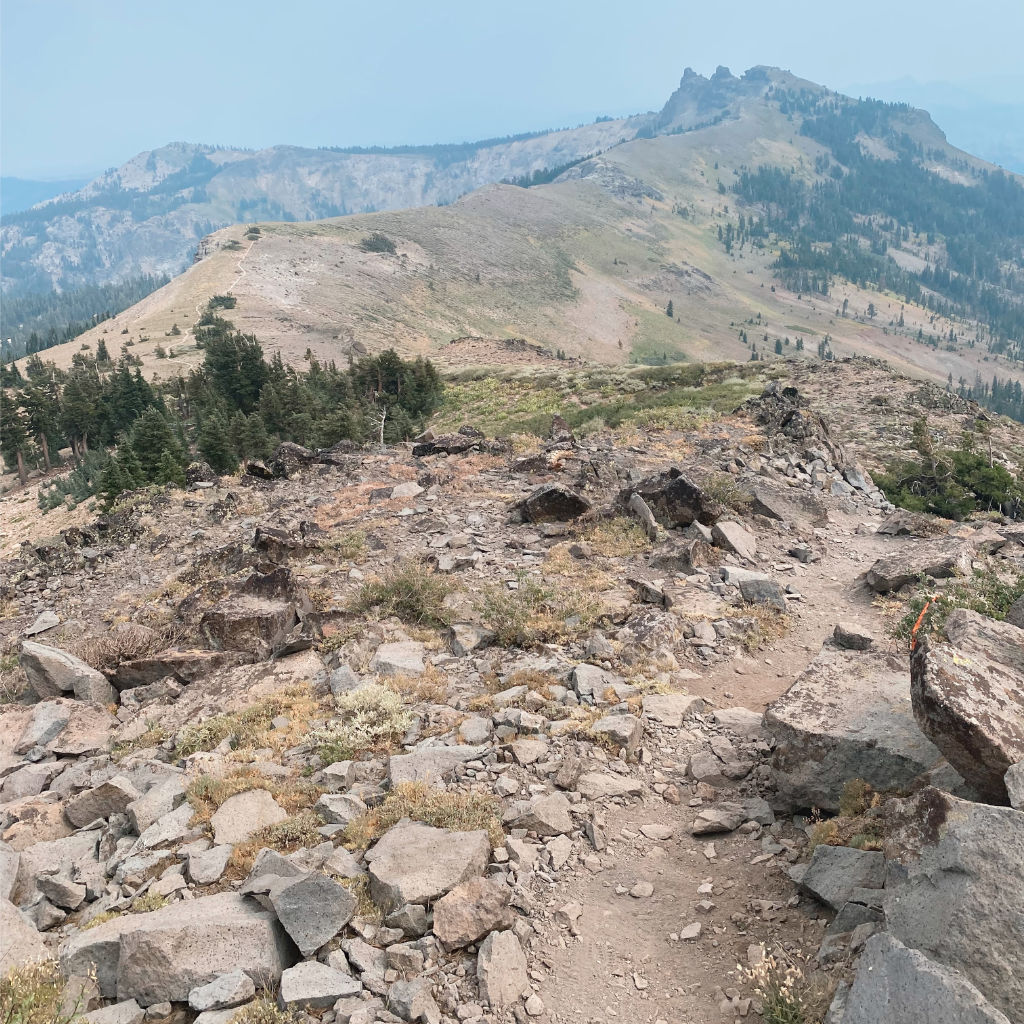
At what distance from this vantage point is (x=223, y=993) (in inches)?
223

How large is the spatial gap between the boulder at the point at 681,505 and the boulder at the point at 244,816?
38.1 ft

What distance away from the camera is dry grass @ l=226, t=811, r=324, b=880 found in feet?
24.7

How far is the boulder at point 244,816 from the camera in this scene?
799cm

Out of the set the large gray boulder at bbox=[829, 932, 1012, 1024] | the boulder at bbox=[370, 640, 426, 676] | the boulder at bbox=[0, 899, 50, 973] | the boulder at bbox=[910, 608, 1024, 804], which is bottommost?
the boulder at bbox=[370, 640, 426, 676]

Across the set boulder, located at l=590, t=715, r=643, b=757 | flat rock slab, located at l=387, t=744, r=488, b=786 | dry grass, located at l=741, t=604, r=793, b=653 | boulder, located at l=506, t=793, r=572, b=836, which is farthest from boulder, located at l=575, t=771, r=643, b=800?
dry grass, located at l=741, t=604, r=793, b=653

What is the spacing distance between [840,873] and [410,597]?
954 centimetres

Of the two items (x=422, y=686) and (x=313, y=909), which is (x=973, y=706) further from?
(x=422, y=686)

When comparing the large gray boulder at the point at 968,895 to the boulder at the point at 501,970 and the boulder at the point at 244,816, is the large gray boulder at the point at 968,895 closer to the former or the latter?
the boulder at the point at 501,970

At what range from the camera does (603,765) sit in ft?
28.6

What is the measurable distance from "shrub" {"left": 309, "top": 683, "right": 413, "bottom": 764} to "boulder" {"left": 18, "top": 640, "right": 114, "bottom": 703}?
16.8 ft

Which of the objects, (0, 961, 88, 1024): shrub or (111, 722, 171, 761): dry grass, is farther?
(111, 722, 171, 761): dry grass

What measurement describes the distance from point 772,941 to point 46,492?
7314 centimetres

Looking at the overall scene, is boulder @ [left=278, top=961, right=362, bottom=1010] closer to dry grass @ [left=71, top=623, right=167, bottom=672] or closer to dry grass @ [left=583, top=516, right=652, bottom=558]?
dry grass @ [left=71, top=623, right=167, bottom=672]

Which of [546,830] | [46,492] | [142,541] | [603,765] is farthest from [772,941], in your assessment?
[46,492]
